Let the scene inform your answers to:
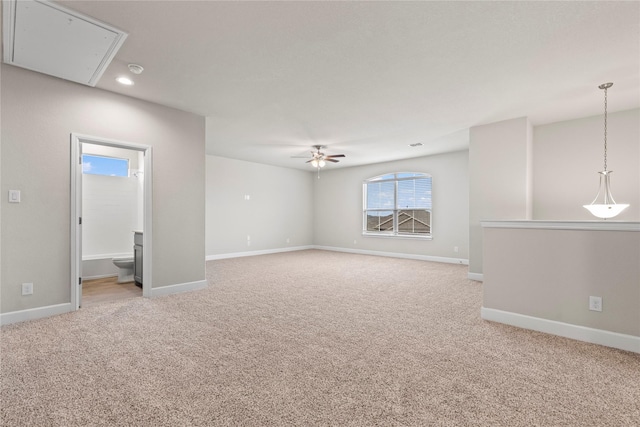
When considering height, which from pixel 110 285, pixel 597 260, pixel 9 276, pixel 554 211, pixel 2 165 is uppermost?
pixel 2 165

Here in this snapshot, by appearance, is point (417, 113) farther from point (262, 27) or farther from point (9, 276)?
point (9, 276)

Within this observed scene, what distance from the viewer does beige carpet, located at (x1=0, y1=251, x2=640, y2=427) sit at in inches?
61.3

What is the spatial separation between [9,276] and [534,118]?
693cm

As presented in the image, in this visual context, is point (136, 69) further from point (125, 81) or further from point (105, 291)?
point (105, 291)

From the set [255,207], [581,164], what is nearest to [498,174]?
[581,164]

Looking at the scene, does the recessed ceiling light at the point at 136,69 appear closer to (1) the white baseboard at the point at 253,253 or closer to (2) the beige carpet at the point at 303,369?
(2) the beige carpet at the point at 303,369

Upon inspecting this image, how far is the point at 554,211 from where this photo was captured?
4.68 m

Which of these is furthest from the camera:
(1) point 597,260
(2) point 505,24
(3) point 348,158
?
(3) point 348,158

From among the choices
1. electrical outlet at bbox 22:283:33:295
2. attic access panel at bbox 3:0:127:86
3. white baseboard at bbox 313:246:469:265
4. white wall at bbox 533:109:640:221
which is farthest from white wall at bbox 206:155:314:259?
white wall at bbox 533:109:640:221

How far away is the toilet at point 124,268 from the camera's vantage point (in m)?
4.70

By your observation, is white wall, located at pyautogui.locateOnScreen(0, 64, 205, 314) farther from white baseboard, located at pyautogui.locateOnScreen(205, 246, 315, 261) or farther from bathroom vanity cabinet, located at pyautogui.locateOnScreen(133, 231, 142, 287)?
white baseboard, located at pyautogui.locateOnScreen(205, 246, 315, 261)

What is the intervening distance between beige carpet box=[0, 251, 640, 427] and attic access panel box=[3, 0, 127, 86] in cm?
253

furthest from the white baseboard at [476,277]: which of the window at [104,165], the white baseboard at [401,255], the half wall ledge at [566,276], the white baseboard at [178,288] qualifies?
the window at [104,165]

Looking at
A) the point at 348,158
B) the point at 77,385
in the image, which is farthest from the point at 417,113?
the point at 77,385
